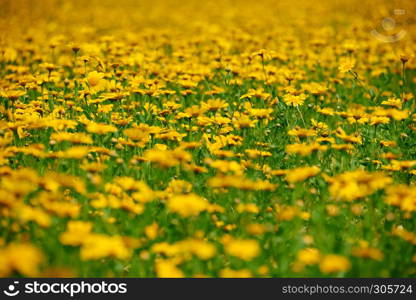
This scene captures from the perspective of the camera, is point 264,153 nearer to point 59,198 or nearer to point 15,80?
point 59,198

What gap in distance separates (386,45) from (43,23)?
620 centimetres

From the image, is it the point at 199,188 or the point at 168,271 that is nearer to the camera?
the point at 168,271

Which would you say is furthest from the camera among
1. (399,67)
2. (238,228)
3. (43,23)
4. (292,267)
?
(43,23)

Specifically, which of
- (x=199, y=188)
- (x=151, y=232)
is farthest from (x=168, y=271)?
(x=199, y=188)

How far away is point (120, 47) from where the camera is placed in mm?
5328

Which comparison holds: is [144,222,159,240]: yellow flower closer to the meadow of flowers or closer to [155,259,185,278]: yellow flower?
the meadow of flowers

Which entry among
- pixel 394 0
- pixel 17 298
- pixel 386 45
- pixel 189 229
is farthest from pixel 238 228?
pixel 394 0

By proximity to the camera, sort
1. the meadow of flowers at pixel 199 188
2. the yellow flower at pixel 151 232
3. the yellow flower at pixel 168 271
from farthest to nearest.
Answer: the yellow flower at pixel 151 232
the meadow of flowers at pixel 199 188
the yellow flower at pixel 168 271

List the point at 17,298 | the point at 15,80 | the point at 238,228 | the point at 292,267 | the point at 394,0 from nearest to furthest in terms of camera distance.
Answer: the point at 17,298
the point at 292,267
the point at 238,228
the point at 15,80
the point at 394,0

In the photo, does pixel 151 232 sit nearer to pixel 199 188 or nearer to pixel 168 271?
pixel 168 271

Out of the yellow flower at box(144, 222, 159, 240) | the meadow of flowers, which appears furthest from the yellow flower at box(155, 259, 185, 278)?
the yellow flower at box(144, 222, 159, 240)

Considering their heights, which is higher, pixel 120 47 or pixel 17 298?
pixel 120 47

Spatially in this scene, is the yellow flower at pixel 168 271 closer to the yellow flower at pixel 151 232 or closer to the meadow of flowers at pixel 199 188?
the meadow of flowers at pixel 199 188

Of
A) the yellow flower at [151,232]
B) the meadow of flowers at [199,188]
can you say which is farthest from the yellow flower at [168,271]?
the yellow flower at [151,232]
